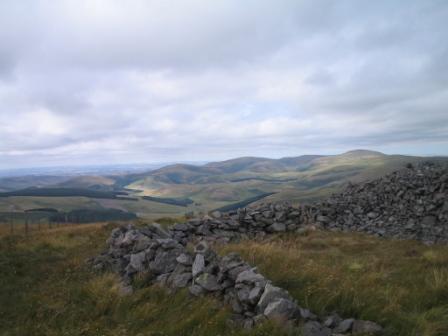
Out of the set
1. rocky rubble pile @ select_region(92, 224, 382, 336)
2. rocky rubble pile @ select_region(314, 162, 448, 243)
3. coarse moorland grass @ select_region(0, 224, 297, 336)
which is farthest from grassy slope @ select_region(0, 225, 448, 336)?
rocky rubble pile @ select_region(314, 162, 448, 243)

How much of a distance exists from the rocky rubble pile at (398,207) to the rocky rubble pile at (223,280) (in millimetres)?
14192

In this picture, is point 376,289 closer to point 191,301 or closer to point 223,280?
point 223,280

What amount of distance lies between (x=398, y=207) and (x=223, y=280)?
18.9 meters

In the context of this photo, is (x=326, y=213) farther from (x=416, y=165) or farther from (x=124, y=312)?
(x=124, y=312)

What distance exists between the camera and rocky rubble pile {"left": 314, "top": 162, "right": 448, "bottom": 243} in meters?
20.2

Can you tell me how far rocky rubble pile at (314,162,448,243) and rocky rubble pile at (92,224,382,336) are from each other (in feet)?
46.6

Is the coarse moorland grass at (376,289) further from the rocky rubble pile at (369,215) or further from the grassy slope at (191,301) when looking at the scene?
the rocky rubble pile at (369,215)

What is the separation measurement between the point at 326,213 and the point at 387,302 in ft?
58.5

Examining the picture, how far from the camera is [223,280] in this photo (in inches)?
327

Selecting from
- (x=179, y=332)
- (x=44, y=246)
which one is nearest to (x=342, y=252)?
(x=179, y=332)

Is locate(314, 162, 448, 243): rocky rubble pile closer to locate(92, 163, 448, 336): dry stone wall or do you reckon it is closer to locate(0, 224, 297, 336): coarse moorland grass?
locate(92, 163, 448, 336): dry stone wall

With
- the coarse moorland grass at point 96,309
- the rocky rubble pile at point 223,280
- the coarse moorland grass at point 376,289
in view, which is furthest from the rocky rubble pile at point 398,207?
the coarse moorland grass at point 96,309

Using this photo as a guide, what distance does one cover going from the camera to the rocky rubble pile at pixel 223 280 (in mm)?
6320

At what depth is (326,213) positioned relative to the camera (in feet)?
80.8
